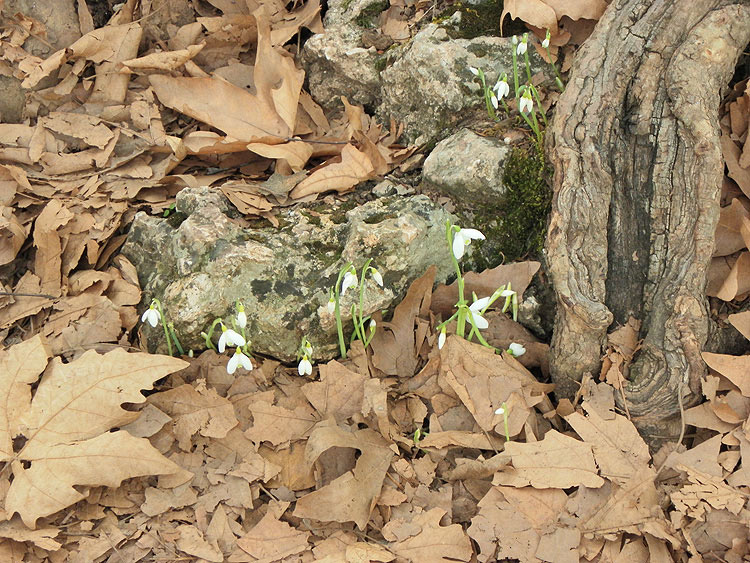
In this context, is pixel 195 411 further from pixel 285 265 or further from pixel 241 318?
pixel 285 265

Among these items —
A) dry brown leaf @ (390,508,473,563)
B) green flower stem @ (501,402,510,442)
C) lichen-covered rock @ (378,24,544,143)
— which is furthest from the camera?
lichen-covered rock @ (378,24,544,143)

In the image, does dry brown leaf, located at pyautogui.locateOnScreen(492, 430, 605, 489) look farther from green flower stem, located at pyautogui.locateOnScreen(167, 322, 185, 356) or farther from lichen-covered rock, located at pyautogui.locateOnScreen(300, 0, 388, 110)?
lichen-covered rock, located at pyautogui.locateOnScreen(300, 0, 388, 110)

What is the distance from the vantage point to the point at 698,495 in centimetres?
251

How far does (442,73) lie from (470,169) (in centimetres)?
62

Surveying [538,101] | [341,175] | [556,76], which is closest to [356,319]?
[341,175]

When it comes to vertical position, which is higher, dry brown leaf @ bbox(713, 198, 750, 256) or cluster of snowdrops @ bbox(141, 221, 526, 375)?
dry brown leaf @ bbox(713, 198, 750, 256)

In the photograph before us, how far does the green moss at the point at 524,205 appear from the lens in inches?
122

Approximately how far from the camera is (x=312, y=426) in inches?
114

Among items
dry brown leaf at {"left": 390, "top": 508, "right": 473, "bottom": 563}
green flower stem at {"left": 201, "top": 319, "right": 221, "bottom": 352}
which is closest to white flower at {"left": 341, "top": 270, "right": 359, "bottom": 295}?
green flower stem at {"left": 201, "top": 319, "right": 221, "bottom": 352}

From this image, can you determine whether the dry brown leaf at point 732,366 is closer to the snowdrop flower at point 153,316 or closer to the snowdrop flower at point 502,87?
the snowdrop flower at point 502,87

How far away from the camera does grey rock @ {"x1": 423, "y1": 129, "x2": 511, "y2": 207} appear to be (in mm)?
3176

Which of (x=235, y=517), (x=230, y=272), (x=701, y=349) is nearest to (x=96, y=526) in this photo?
(x=235, y=517)

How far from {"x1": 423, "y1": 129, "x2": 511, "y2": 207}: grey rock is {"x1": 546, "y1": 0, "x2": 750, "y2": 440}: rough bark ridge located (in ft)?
1.07

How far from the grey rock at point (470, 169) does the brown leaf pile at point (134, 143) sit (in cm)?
31
